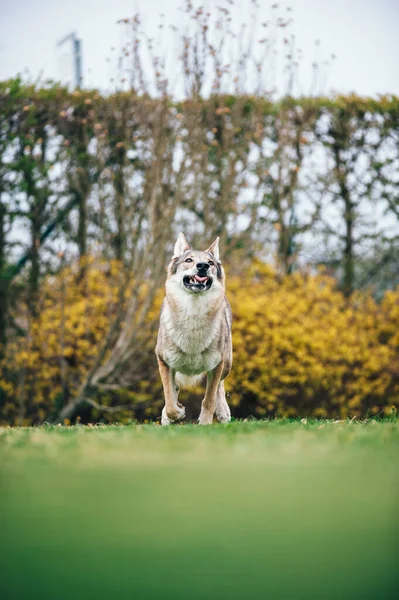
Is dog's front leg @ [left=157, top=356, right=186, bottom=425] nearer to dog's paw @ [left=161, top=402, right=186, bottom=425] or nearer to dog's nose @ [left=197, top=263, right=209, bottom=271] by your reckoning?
dog's paw @ [left=161, top=402, right=186, bottom=425]

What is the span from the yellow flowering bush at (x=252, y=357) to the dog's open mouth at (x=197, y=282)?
15.1 feet

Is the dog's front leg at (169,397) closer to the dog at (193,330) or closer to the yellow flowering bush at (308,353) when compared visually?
the dog at (193,330)

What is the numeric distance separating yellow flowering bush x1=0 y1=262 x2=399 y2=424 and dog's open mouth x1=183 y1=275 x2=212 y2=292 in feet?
15.1

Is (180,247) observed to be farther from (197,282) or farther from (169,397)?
(169,397)

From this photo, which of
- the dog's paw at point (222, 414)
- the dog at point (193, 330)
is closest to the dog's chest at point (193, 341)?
the dog at point (193, 330)

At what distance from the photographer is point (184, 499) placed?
10.3 ft

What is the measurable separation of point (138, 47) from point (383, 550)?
9.73 metres

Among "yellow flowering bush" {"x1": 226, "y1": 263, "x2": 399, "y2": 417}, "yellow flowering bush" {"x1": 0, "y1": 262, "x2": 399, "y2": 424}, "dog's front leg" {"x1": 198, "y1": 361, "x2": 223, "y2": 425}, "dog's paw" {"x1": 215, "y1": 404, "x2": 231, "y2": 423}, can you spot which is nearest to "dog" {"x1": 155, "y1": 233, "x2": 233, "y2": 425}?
"dog's front leg" {"x1": 198, "y1": 361, "x2": 223, "y2": 425}

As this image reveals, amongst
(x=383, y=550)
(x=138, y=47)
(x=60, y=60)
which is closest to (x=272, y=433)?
(x=383, y=550)

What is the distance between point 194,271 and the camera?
22.1 ft

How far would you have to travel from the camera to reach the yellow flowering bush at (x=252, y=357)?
11.8 m

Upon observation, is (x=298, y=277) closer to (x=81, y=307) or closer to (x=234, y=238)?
(x=234, y=238)

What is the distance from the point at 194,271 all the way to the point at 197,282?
107 millimetres

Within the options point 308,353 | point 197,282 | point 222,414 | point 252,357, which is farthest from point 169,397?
point 308,353
